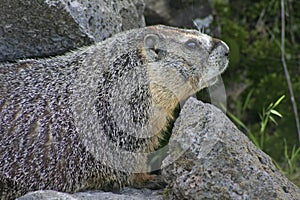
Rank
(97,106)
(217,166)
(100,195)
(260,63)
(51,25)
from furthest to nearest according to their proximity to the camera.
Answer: (260,63)
(51,25)
(97,106)
(100,195)
(217,166)

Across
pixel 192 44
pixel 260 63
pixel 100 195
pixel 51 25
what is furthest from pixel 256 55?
pixel 100 195

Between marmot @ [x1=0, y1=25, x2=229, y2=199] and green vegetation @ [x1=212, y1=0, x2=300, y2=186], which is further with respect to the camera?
green vegetation @ [x1=212, y1=0, x2=300, y2=186]

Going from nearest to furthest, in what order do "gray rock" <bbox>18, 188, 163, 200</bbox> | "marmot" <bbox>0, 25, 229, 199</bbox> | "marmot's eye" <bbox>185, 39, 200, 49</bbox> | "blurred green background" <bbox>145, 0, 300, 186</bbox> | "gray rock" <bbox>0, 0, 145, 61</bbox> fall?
"gray rock" <bbox>18, 188, 163, 200</bbox> → "marmot" <bbox>0, 25, 229, 199</bbox> → "marmot's eye" <bbox>185, 39, 200, 49</bbox> → "gray rock" <bbox>0, 0, 145, 61</bbox> → "blurred green background" <bbox>145, 0, 300, 186</bbox>

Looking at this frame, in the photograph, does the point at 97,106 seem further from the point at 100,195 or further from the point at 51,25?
the point at 51,25

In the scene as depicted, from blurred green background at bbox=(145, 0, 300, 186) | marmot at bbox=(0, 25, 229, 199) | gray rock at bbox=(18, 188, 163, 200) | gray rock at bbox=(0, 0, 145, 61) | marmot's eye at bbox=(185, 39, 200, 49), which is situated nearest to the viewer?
gray rock at bbox=(18, 188, 163, 200)

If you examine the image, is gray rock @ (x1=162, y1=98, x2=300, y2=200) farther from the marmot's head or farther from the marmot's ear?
the marmot's ear

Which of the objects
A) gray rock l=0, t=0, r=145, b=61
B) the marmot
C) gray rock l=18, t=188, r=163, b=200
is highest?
gray rock l=0, t=0, r=145, b=61

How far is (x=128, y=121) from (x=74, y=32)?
31.5 inches

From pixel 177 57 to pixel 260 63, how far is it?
7.81ft

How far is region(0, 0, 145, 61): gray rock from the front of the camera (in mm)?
3840

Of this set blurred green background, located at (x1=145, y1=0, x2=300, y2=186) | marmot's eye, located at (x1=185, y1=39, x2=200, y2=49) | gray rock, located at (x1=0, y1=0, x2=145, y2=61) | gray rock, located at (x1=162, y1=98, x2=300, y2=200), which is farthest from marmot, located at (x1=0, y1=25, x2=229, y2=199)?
blurred green background, located at (x1=145, y1=0, x2=300, y2=186)

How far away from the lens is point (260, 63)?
586 cm

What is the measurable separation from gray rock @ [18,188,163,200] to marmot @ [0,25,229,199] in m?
0.09

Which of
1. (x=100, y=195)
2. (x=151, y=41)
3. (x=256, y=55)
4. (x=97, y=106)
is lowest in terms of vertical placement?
(x=100, y=195)
